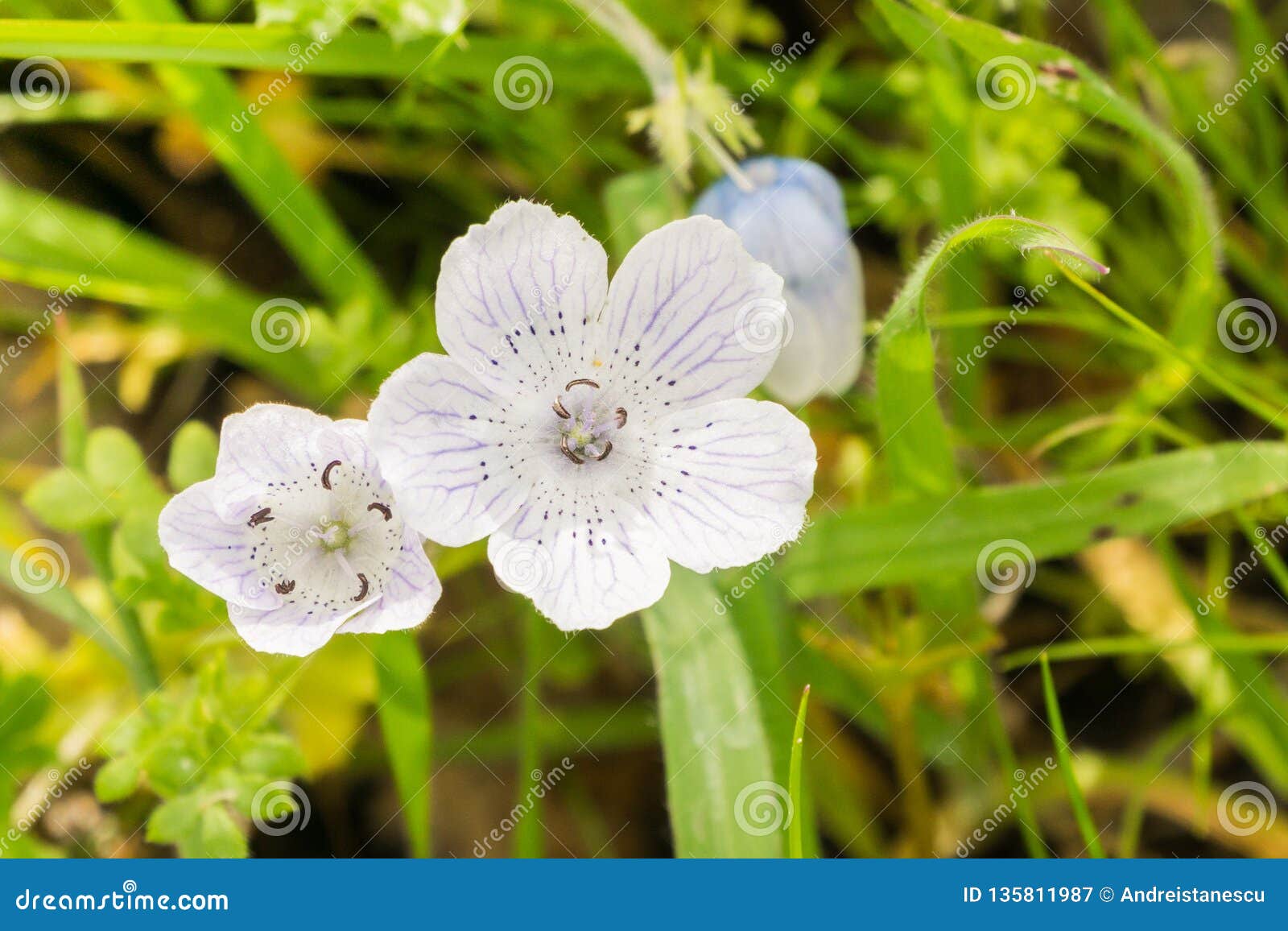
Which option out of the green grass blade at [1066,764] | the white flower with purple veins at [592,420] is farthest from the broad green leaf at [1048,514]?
the white flower with purple veins at [592,420]

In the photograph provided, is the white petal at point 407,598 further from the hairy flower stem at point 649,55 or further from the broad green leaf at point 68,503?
the hairy flower stem at point 649,55

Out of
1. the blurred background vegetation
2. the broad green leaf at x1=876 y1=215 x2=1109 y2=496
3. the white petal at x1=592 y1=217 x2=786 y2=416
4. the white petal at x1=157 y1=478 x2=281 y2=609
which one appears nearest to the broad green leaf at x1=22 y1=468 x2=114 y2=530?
the blurred background vegetation

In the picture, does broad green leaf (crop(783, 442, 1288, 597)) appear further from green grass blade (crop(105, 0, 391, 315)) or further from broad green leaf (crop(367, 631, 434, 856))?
green grass blade (crop(105, 0, 391, 315))

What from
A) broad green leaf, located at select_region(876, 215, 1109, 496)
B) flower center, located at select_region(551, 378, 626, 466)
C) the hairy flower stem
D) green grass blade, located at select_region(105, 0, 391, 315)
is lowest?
flower center, located at select_region(551, 378, 626, 466)

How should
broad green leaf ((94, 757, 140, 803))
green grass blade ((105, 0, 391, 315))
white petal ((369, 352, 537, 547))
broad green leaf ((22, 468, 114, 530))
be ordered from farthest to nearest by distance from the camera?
green grass blade ((105, 0, 391, 315))
broad green leaf ((22, 468, 114, 530))
broad green leaf ((94, 757, 140, 803))
white petal ((369, 352, 537, 547))

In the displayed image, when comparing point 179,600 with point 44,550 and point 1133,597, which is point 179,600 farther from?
point 1133,597

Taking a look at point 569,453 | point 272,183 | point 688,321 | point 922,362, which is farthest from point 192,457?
point 922,362

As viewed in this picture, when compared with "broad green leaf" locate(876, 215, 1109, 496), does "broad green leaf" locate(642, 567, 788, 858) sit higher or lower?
lower

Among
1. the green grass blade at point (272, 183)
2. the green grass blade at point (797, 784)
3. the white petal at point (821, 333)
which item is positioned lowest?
the green grass blade at point (797, 784)
